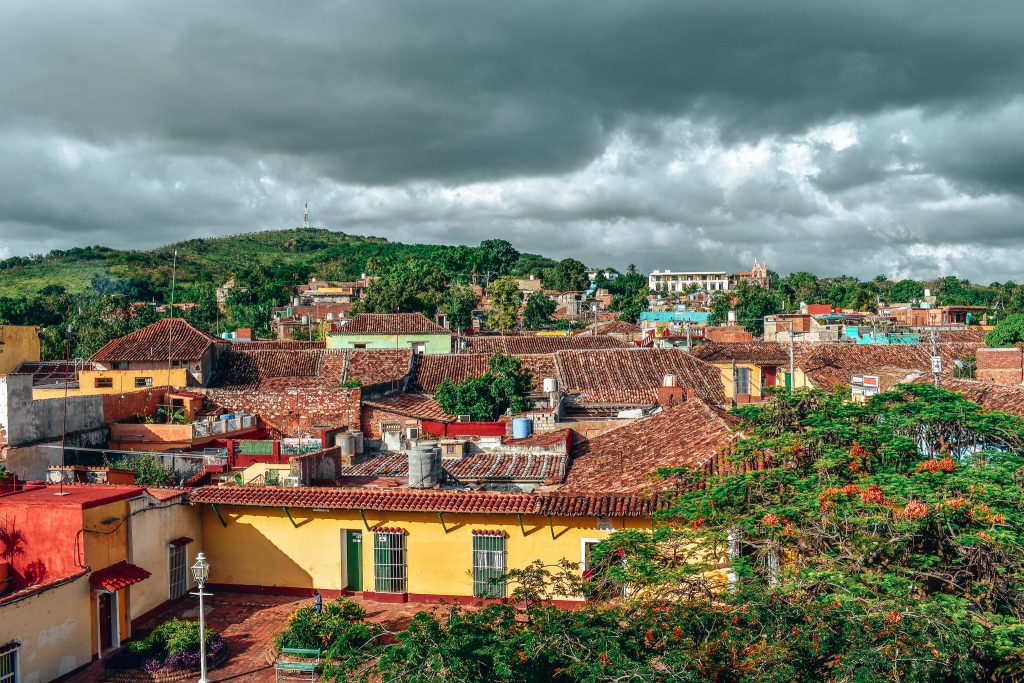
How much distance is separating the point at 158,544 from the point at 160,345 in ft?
76.4

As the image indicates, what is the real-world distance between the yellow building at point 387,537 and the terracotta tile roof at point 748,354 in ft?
81.7

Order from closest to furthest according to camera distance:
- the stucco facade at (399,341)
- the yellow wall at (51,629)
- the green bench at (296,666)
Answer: the yellow wall at (51,629)
the green bench at (296,666)
the stucco facade at (399,341)

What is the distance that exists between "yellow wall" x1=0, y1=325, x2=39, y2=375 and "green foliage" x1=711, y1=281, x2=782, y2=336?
53445 mm

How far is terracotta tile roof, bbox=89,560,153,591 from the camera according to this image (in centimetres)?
1256

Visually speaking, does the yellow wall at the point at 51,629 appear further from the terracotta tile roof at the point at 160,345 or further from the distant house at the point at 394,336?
the distant house at the point at 394,336

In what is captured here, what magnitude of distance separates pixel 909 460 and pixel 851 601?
4614 millimetres

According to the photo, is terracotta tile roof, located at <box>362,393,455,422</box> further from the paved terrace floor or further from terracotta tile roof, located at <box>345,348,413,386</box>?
the paved terrace floor

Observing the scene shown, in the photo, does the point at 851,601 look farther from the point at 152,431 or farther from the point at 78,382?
the point at 78,382

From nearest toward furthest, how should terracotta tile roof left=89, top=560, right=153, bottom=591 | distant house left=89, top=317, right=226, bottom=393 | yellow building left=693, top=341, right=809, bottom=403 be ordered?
terracotta tile roof left=89, top=560, right=153, bottom=591
distant house left=89, top=317, right=226, bottom=393
yellow building left=693, top=341, right=809, bottom=403

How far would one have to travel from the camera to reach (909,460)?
40.1ft

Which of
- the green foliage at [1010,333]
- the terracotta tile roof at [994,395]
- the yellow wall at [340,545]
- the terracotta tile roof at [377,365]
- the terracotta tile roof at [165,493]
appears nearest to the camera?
the yellow wall at [340,545]

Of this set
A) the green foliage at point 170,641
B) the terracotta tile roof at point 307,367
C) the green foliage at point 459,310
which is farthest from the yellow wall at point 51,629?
the green foliage at point 459,310

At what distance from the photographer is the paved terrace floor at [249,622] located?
39.6ft

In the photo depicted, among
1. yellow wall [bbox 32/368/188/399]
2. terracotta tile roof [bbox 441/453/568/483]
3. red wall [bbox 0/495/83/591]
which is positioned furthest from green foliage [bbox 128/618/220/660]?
yellow wall [bbox 32/368/188/399]
